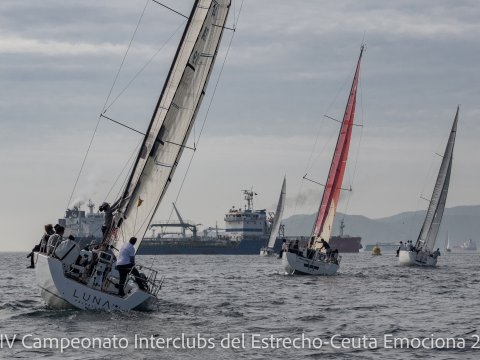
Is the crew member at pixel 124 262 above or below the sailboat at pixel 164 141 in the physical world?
below

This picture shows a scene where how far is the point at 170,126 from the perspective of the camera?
24.8 metres

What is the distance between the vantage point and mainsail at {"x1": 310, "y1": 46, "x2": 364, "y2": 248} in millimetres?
52250

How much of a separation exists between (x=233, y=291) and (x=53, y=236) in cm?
1427

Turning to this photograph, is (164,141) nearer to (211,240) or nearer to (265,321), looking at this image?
(265,321)

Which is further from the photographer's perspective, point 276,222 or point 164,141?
point 276,222

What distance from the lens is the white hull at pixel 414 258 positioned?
68.0m

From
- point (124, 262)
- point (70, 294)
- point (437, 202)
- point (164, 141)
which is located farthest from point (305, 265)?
point (70, 294)

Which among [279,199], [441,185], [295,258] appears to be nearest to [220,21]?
[295,258]

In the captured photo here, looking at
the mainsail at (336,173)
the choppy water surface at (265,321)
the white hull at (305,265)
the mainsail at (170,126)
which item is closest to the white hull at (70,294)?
the choppy water surface at (265,321)

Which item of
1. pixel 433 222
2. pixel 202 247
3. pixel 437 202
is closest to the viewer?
pixel 433 222

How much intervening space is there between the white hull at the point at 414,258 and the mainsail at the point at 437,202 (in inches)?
41.6

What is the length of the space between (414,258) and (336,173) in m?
18.2

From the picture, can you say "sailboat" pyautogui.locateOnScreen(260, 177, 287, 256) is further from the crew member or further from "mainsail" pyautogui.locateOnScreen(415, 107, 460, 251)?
the crew member

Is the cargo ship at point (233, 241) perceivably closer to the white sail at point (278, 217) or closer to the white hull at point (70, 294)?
the white sail at point (278, 217)
